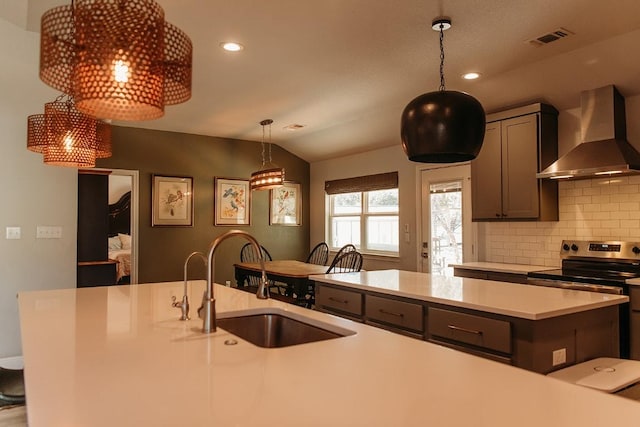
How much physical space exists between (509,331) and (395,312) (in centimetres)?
72

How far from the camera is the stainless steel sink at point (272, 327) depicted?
188cm

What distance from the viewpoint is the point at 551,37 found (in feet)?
10.4

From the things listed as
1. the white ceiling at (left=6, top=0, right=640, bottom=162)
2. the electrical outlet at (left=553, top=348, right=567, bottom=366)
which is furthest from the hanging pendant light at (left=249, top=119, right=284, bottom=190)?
the electrical outlet at (left=553, top=348, right=567, bottom=366)

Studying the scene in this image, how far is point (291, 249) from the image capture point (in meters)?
7.46

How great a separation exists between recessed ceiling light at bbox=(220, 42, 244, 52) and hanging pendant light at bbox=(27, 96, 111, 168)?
1.20 m

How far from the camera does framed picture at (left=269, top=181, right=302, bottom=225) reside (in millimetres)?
7277

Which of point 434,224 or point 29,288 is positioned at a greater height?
point 434,224

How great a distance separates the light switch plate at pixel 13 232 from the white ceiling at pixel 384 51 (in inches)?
76.3

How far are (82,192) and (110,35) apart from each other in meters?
4.10

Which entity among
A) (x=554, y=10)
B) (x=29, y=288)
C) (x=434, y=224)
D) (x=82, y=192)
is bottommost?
(x=29, y=288)

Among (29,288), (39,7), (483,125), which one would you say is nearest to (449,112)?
(483,125)

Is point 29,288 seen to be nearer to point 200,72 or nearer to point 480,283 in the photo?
point 200,72

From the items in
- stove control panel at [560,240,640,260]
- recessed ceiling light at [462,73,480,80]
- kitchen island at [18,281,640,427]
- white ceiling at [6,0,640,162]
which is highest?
white ceiling at [6,0,640,162]

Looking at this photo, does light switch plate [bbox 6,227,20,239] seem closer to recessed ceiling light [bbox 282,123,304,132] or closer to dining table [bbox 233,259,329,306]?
dining table [bbox 233,259,329,306]
